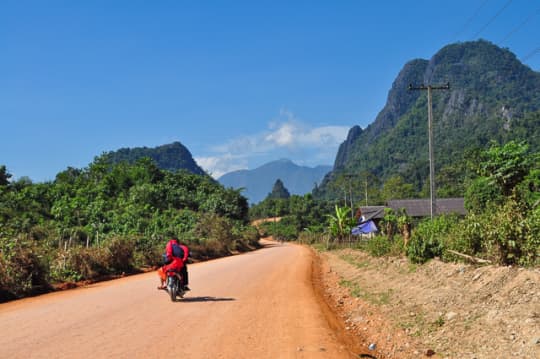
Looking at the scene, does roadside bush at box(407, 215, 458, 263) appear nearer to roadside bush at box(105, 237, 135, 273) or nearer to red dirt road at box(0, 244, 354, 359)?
red dirt road at box(0, 244, 354, 359)

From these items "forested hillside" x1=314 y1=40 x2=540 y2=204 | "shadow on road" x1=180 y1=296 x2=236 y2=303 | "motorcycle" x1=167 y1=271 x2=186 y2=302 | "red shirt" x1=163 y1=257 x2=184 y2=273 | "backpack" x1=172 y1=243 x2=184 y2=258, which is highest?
"forested hillside" x1=314 y1=40 x2=540 y2=204

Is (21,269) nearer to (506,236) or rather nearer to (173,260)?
(173,260)

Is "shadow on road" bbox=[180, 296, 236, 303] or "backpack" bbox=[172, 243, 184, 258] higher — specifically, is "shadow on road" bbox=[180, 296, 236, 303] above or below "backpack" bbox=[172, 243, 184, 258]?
below

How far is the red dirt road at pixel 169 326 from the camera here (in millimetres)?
6414

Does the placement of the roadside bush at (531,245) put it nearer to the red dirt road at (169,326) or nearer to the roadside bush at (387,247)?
the red dirt road at (169,326)

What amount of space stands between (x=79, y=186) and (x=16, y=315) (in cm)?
3904

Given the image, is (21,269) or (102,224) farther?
(102,224)

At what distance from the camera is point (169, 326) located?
26.0 feet

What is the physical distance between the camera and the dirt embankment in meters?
6.00

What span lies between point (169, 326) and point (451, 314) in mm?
4529

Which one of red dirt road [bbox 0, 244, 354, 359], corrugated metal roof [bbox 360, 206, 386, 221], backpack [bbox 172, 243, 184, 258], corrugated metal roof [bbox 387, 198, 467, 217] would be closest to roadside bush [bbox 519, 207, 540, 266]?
red dirt road [bbox 0, 244, 354, 359]

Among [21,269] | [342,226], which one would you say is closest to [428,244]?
[21,269]

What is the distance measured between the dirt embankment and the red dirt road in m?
0.91

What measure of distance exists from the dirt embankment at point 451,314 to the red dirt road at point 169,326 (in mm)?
909
